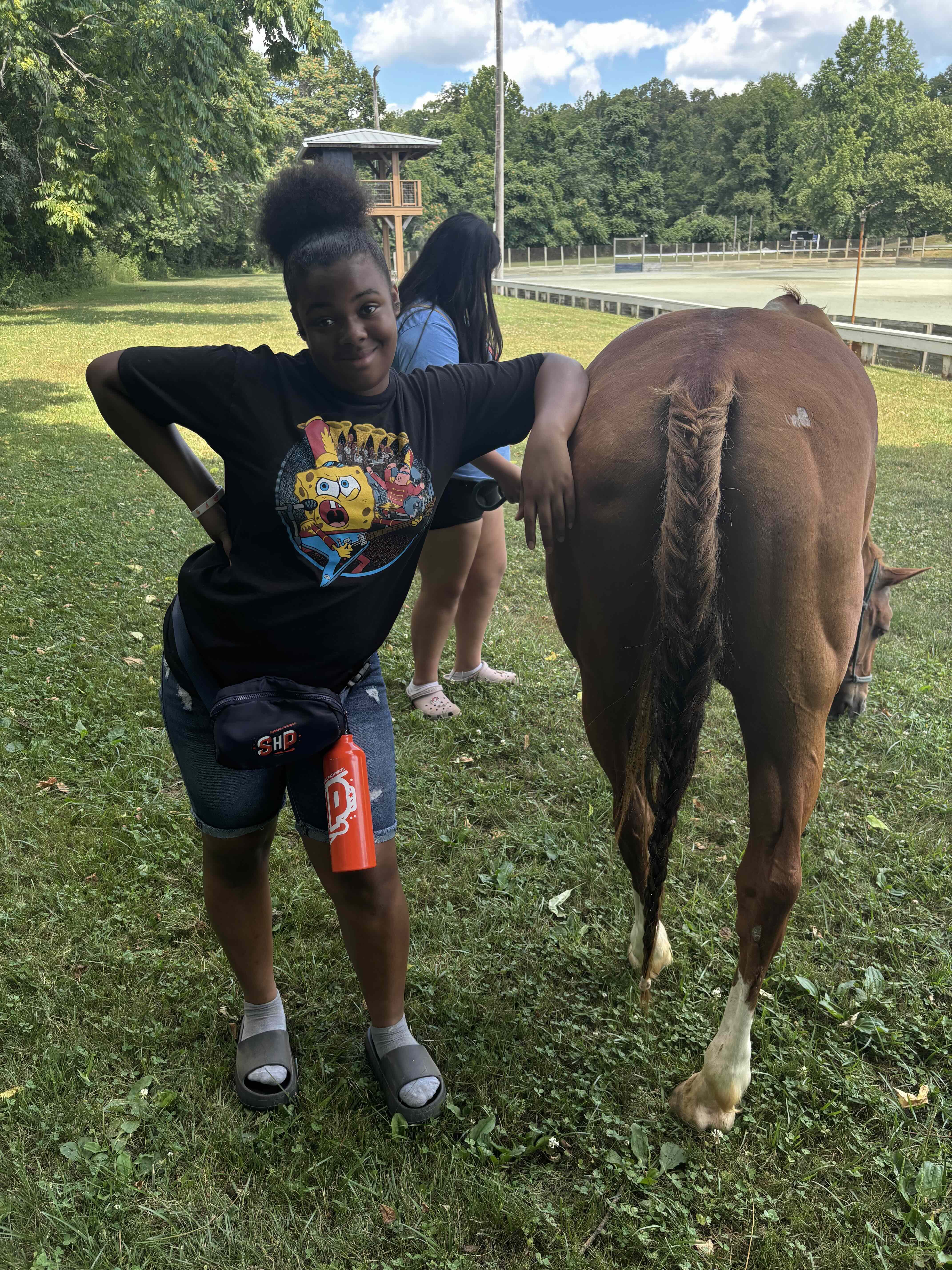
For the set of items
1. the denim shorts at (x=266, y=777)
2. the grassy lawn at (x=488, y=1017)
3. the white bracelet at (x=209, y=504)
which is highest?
the white bracelet at (x=209, y=504)

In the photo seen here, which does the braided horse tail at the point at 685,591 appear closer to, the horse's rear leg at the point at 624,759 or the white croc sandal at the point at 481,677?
the horse's rear leg at the point at 624,759

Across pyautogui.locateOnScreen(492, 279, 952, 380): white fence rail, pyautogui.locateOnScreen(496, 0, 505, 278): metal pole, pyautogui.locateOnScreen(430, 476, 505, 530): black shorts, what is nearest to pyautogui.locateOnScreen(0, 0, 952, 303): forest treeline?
pyautogui.locateOnScreen(430, 476, 505, 530): black shorts

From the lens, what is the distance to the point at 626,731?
207cm

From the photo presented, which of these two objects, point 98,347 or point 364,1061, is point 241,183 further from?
point 364,1061

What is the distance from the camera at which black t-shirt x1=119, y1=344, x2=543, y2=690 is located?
67.5 inches

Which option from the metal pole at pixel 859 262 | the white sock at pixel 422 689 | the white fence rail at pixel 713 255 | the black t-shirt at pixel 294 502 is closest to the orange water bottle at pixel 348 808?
the black t-shirt at pixel 294 502

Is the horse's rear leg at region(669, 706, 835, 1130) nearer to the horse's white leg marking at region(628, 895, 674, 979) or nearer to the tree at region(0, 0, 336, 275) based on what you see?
the horse's white leg marking at region(628, 895, 674, 979)

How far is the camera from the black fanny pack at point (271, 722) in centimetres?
167

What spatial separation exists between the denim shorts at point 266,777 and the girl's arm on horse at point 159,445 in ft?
1.21

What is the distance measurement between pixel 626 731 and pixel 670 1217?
43.1 inches

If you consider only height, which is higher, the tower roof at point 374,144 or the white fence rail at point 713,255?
the tower roof at point 374,144

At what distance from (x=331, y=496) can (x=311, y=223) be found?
58cm

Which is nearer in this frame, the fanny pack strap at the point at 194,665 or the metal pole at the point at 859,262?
the fanny pack strap at the point at 194,665

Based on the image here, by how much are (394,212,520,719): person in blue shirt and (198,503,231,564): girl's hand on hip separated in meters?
0.88
